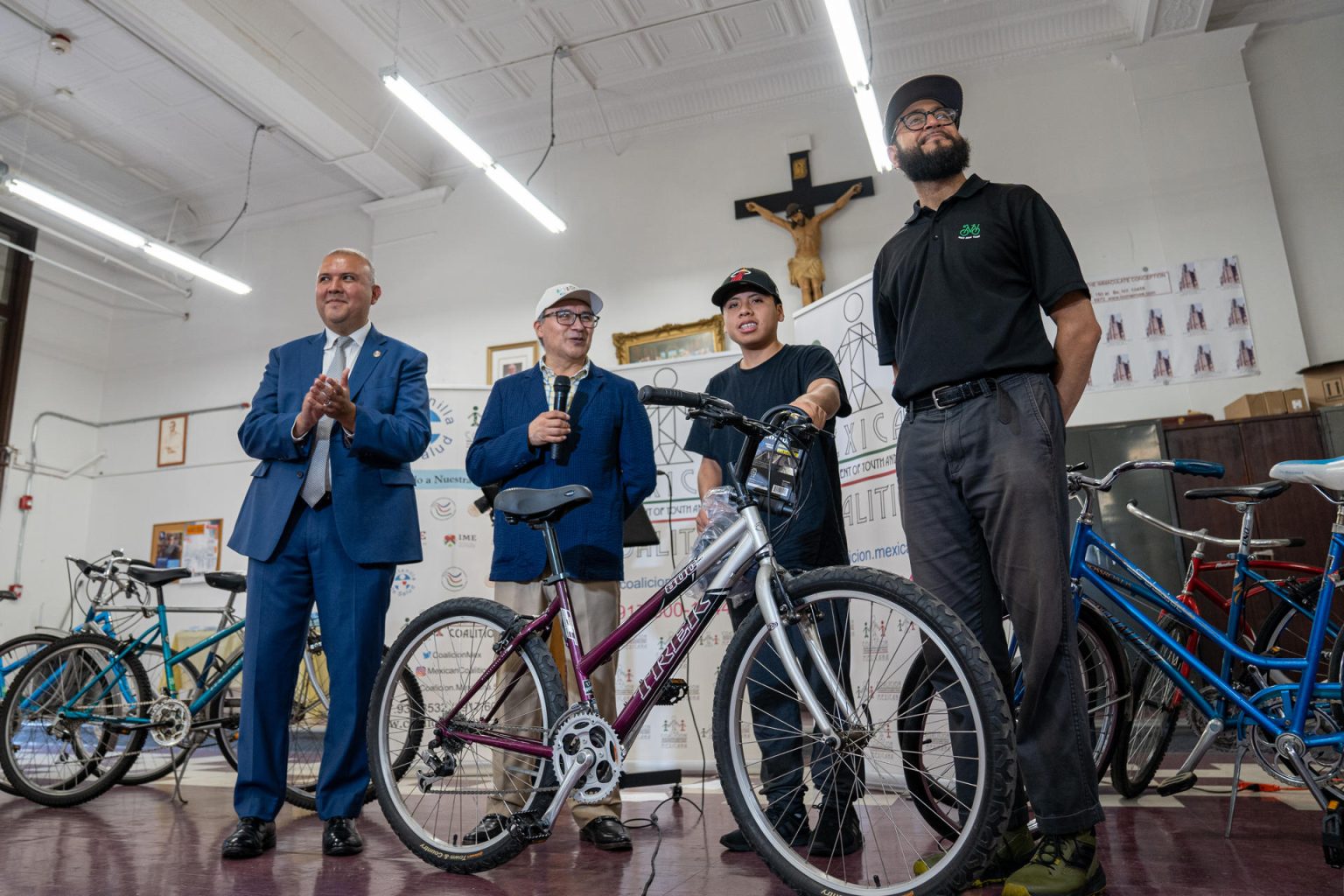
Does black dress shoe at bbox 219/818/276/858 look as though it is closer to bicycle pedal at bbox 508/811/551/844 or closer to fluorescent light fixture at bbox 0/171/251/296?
bicycle pedal at bbox 508/811/551/844

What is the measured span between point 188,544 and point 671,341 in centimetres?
520

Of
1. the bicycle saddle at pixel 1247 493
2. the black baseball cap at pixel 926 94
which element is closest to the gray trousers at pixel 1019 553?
the black baseball cap at pixel 926 94

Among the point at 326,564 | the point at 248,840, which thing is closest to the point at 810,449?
the point at 326,564

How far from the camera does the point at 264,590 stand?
224cm

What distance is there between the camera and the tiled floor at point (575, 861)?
1.71 metres

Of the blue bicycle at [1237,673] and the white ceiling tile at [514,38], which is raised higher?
the white ceiling tile at [514,38]

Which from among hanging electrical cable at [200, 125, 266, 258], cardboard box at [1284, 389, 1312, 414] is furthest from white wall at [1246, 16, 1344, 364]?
hanging electrical cable at [200, 125, 266, 258]

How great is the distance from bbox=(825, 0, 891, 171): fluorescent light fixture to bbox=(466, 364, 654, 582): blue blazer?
2347 mm

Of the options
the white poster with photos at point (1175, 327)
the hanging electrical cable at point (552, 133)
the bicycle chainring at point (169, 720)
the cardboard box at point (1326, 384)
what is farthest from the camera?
the hanging electrical cable at point (552, 133)

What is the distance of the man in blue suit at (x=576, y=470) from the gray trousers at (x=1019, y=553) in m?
0.91

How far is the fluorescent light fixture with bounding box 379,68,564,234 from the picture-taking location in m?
5.11

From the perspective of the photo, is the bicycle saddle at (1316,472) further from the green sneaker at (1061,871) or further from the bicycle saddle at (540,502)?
the bicycle saddle at (540,502)

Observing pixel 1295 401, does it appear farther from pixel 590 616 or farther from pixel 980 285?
pixel 590 616

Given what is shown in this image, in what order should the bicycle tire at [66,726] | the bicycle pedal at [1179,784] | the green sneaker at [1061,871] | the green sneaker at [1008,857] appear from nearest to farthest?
the green sneaker at [1061,871], the green sneaker at [1008,857], the bicycle pedal at [1179,784], the bicycle tire at [66,726]
